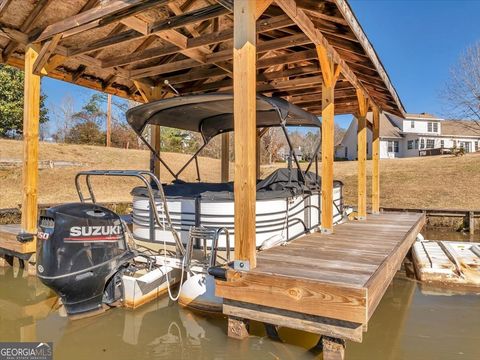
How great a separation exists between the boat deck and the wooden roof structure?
7.48 ft

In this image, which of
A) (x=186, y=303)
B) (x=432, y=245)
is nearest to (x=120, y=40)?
(x=186, y=303)

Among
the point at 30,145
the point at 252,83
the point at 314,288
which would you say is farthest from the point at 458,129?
the point at 30,145

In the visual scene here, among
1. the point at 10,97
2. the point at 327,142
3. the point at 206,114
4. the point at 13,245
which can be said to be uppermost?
the point at 10,97

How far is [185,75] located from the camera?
647 cm

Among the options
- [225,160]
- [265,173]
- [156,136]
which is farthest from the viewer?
[265,173]

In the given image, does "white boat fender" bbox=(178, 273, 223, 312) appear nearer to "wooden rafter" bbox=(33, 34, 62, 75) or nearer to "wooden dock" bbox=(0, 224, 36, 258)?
"wooden dock" bbox=(0, 224, 36, 258)

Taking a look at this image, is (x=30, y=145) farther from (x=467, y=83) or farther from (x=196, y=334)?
(x=467, y=83)

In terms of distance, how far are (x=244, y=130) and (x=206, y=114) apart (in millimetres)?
3228

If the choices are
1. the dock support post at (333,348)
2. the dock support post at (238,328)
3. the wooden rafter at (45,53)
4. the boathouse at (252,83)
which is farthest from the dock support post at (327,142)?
the wooden rafter at (45,53)

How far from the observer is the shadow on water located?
296 cm

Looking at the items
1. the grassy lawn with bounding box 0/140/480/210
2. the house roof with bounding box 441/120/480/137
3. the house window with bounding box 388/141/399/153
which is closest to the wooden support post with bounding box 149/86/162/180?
the grassy lawn with bounding box 0/140/480/210

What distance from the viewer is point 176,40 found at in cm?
483

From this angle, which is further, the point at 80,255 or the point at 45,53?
the point at 45,53

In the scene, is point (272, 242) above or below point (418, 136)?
below
